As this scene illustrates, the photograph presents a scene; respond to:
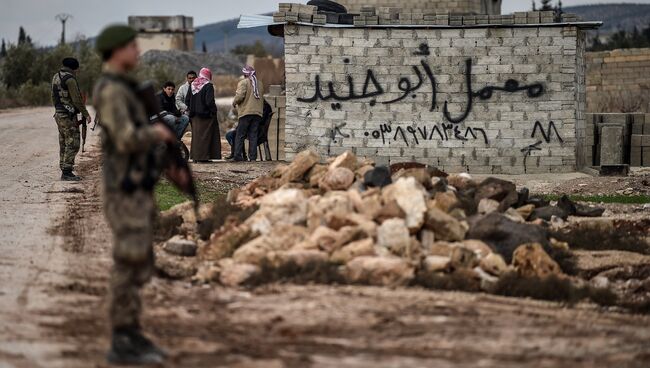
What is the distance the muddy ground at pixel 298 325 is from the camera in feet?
23.4

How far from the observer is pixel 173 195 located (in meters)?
15.7

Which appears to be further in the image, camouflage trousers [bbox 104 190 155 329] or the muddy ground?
the muddy ground

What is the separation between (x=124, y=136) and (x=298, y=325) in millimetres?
2053

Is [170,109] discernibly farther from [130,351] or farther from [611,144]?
[130,351]

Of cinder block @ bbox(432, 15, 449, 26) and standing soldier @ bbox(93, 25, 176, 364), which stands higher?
cinder block @ bbox(432, 15, 449, 26)

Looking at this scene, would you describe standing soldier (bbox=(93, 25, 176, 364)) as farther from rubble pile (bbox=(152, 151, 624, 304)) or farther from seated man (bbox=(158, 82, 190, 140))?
seated man (bbox=(158, 82, 190, 140))

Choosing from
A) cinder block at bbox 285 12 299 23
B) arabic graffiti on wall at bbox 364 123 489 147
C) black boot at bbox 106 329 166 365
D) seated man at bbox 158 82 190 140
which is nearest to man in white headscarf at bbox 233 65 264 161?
cinder block at bbox 285 12 299 23

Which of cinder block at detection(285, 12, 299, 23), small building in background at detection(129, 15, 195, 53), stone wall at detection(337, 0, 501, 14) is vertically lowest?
cinder block at detection(285, 12, 299, 23)

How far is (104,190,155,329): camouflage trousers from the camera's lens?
6695 mm

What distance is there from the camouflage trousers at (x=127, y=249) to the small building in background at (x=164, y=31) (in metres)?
92.8

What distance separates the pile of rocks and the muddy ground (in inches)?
12.1

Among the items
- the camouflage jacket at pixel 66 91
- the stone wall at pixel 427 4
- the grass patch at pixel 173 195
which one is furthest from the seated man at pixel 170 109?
the stone wall at pixel 427 4

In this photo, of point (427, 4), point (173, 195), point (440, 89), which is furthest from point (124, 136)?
point (427, 4)

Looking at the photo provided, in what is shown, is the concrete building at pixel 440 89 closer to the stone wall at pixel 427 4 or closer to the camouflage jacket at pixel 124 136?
the stone wall at pixel 427 4
